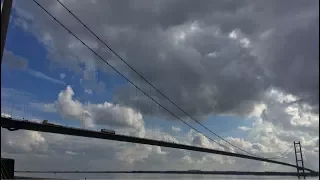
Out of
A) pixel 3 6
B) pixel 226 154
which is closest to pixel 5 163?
pixel 3 6

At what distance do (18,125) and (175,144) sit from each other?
31.0 m

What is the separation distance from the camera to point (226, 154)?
8506 centimetres

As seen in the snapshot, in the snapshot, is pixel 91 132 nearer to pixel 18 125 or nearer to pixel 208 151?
pixel 18 125

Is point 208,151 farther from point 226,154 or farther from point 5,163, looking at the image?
point 5,163

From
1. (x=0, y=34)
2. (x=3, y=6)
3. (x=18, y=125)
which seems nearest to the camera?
(x=0, y=34)

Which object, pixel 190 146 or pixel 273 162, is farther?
pixel 273 162

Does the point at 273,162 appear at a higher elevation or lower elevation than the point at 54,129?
lower

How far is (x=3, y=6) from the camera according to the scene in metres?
19.5

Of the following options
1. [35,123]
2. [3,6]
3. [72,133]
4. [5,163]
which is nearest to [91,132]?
[72,133]

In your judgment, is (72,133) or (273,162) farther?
(273,162)

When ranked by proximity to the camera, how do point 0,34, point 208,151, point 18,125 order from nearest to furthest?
point 0,34, point 18,125, point 208,151

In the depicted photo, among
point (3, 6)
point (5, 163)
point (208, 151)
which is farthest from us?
point (208, 151)

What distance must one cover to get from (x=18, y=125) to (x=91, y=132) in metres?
12.9

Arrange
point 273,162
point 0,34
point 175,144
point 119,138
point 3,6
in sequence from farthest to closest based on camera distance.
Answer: point 273,162 → point 175,144 → point 119,138 → point 3,6 → point 0,34
